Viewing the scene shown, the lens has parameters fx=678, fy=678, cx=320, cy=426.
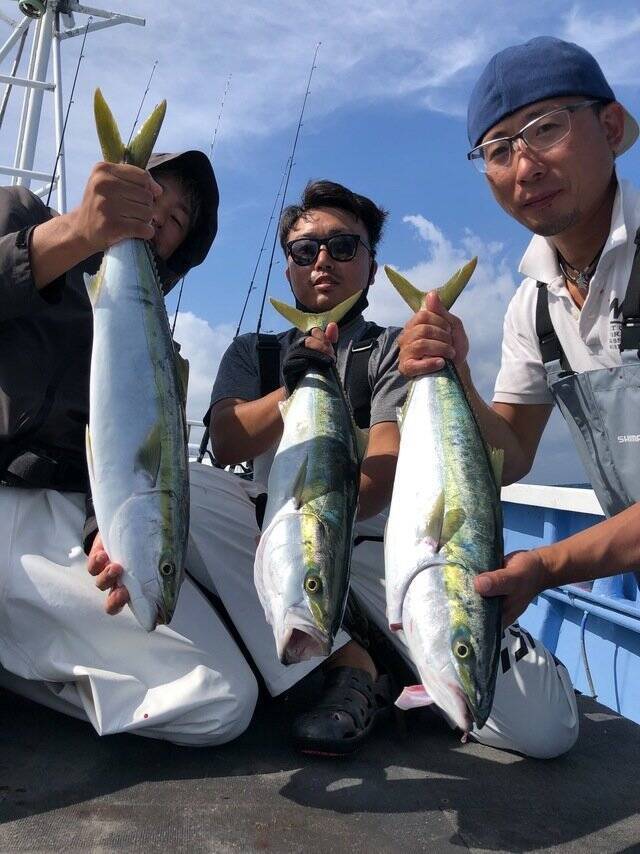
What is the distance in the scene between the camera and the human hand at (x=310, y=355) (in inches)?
97.7

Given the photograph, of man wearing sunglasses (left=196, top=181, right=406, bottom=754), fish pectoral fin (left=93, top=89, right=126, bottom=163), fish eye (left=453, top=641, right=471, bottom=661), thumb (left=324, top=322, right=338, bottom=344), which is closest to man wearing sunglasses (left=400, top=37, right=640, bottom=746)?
thumb (left=324, top=322, right=338, bottom=344)

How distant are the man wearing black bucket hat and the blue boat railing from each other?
2.26m

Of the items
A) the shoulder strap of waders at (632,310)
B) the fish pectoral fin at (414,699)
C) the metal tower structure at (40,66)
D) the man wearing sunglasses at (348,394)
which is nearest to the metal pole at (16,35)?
the metal tower structure at (40,66)

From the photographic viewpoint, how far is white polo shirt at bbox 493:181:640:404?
2.64 metres

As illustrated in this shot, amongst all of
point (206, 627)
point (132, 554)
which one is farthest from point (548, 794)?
point (132, 554)

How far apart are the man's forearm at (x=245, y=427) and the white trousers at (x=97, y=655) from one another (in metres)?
0.76

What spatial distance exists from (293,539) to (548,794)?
1192 millimetres

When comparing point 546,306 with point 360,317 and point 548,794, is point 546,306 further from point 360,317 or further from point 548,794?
point 548,794

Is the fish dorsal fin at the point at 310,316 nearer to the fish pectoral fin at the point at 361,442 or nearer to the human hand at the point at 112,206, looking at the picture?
the fish pectoral fin at the point at 361,442

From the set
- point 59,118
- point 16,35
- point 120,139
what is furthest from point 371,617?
point 16,35

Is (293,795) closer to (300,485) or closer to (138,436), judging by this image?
(300,485)

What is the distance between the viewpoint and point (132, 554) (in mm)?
1952

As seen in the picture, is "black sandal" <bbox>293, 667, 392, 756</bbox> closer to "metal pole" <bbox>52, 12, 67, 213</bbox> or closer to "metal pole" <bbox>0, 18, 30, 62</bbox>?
"metal pole" <bbox>52, 12, 67, 213</bbox>

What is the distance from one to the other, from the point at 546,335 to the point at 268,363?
1313 mm
